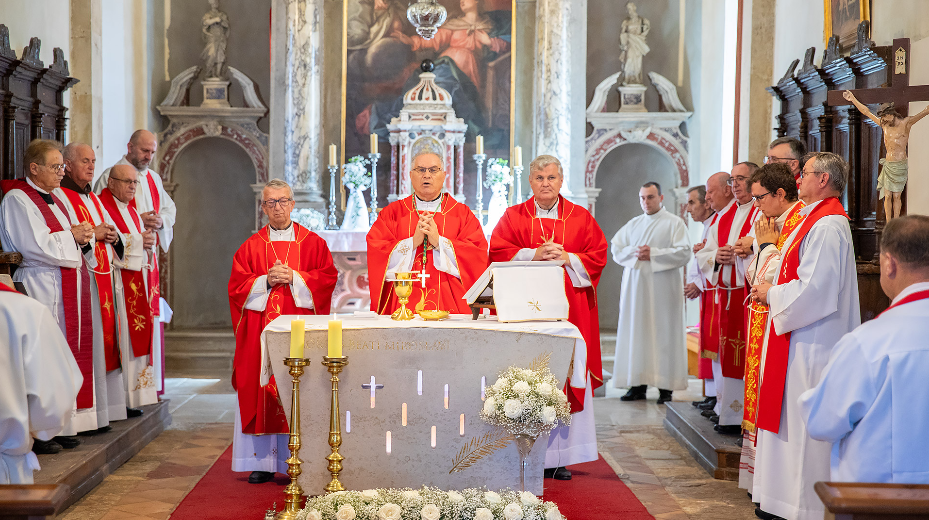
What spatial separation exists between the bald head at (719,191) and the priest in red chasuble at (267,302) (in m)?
3.18

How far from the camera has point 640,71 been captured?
11.1m

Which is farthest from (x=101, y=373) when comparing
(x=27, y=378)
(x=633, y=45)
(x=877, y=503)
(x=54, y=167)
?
(x=633, y=45)

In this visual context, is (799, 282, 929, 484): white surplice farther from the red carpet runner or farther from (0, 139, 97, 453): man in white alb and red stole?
(0, 139, 97, 453): man in white alb and red stole

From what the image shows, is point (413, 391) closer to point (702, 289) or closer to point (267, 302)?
point (267, 302)

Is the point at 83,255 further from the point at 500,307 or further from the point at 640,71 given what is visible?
the point at 640,71

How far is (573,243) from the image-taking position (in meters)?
5.46

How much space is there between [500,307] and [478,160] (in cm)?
578

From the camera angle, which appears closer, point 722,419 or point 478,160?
point 722,419

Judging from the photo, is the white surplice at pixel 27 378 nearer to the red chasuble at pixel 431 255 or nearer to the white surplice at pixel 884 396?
the red chasuble at pixel 431 255

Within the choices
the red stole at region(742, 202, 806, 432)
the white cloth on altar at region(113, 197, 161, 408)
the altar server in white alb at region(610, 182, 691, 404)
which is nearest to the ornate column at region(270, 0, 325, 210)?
the white cloth on altar at region(113, 197, 161, 408)

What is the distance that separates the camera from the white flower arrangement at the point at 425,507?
358 centimetres

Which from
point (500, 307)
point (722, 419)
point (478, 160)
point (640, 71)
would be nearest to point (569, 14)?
point (640, 71)

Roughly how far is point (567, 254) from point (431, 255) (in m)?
0.83

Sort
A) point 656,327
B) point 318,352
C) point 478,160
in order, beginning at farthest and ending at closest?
point 478,160, point 656,327, point 318,352
